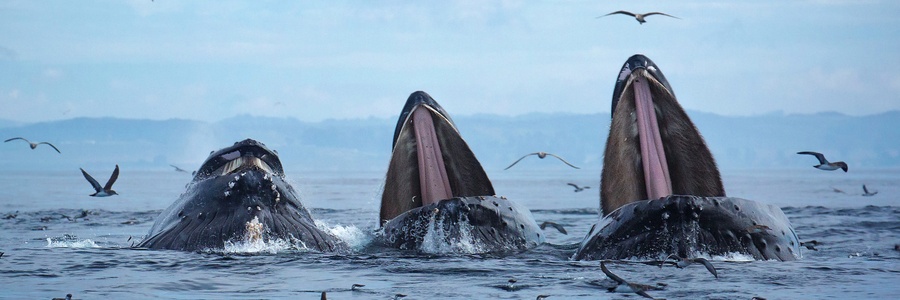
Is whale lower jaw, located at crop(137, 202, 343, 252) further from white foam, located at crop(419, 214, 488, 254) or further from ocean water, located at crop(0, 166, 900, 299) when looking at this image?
white foam, located at crop(419, 214, 488, 254)

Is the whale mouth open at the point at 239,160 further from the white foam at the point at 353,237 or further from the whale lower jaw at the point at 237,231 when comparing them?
the white foam at the point at 353,237

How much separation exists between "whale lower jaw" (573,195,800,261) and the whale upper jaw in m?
2.40

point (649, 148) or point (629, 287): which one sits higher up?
point (649, 148)

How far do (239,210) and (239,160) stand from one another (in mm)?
816

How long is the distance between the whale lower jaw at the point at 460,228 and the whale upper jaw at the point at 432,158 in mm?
676

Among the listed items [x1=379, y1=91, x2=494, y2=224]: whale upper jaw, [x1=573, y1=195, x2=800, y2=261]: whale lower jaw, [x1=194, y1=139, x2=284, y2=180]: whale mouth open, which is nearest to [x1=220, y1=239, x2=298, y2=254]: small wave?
[x1=194, y1=139, x2=284, y2=180]: whale mouth open

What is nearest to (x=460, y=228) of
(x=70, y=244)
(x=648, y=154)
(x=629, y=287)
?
(x=648, y=154)

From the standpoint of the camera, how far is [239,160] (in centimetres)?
1126

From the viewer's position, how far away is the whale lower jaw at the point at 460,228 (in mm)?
10906

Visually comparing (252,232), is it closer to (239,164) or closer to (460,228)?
(239,164)

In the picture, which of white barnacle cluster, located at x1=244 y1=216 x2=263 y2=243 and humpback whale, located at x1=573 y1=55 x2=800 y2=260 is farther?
humpback whale, located at x1=573 y1=55 x2=800 y2=260

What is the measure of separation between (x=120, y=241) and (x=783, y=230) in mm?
9220

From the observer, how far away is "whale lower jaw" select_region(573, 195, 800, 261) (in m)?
9.38

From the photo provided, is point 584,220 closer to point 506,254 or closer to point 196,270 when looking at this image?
point 506,254
